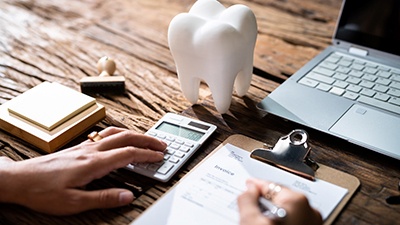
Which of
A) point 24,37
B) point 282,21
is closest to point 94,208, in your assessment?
point 24,37

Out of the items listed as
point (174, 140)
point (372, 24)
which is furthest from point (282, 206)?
point (372, 24)

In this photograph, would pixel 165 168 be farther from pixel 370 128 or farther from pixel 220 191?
pixel 370 128

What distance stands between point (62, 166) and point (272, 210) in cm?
30

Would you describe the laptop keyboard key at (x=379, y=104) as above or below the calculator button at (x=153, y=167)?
above

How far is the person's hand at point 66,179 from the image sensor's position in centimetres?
67

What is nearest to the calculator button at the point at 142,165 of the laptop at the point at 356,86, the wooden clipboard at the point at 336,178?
the wooden clipboard at the point at 336,178

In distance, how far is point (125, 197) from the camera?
69 cm

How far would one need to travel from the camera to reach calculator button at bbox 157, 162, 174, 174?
743 mm

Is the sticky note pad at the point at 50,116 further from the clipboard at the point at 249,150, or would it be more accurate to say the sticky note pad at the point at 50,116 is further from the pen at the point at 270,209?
the pen at the point at 270,209

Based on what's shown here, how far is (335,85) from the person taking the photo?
0.96 meters

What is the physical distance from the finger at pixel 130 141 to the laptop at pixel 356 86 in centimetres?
22

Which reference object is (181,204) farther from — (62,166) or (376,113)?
(376,113)

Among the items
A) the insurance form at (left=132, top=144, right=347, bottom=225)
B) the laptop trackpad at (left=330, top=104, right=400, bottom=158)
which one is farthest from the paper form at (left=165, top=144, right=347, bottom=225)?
the laptop trackpad at (left=330, top=104, right=400, bottom=158)

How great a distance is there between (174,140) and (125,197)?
16 cm
